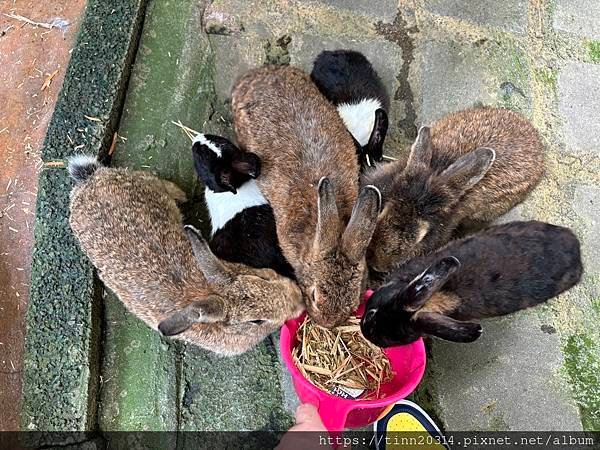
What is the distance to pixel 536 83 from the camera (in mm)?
4043

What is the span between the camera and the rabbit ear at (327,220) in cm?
289

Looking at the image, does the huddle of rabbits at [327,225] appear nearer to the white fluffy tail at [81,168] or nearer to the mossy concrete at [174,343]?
the white fluffy tail at [81,168]

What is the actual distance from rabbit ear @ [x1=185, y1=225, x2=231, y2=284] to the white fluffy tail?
852mm

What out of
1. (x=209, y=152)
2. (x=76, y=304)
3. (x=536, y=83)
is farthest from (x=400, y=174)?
(x=76, y=304)

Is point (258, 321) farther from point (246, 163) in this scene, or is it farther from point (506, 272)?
point (506, 272)

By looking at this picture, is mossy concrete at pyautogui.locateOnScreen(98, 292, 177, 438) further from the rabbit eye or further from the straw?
the straw

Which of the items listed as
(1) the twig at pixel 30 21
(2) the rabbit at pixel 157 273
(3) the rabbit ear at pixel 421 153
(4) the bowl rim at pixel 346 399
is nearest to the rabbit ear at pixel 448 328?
(4) the bowl rim at pixel 346 399

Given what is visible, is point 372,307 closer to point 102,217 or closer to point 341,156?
point 341,156

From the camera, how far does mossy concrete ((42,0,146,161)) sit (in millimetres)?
3545

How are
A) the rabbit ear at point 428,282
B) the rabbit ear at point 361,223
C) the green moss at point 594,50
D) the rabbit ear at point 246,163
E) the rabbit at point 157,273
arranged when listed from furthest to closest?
1. the green moss at point 594,50
2. the rabbit ear at point 246,163
3. the rabbit at point 157,273
4. the rabbit ear at point 361,223
5. the rabbit ear at point 428,282

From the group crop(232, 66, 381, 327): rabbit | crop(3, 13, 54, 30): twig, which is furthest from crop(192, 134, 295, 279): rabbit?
crop(3, 13, 54, 30): twig

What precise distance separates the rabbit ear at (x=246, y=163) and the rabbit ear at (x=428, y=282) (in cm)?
124

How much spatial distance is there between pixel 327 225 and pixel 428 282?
0.59 metres

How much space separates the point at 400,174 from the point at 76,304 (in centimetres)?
185
